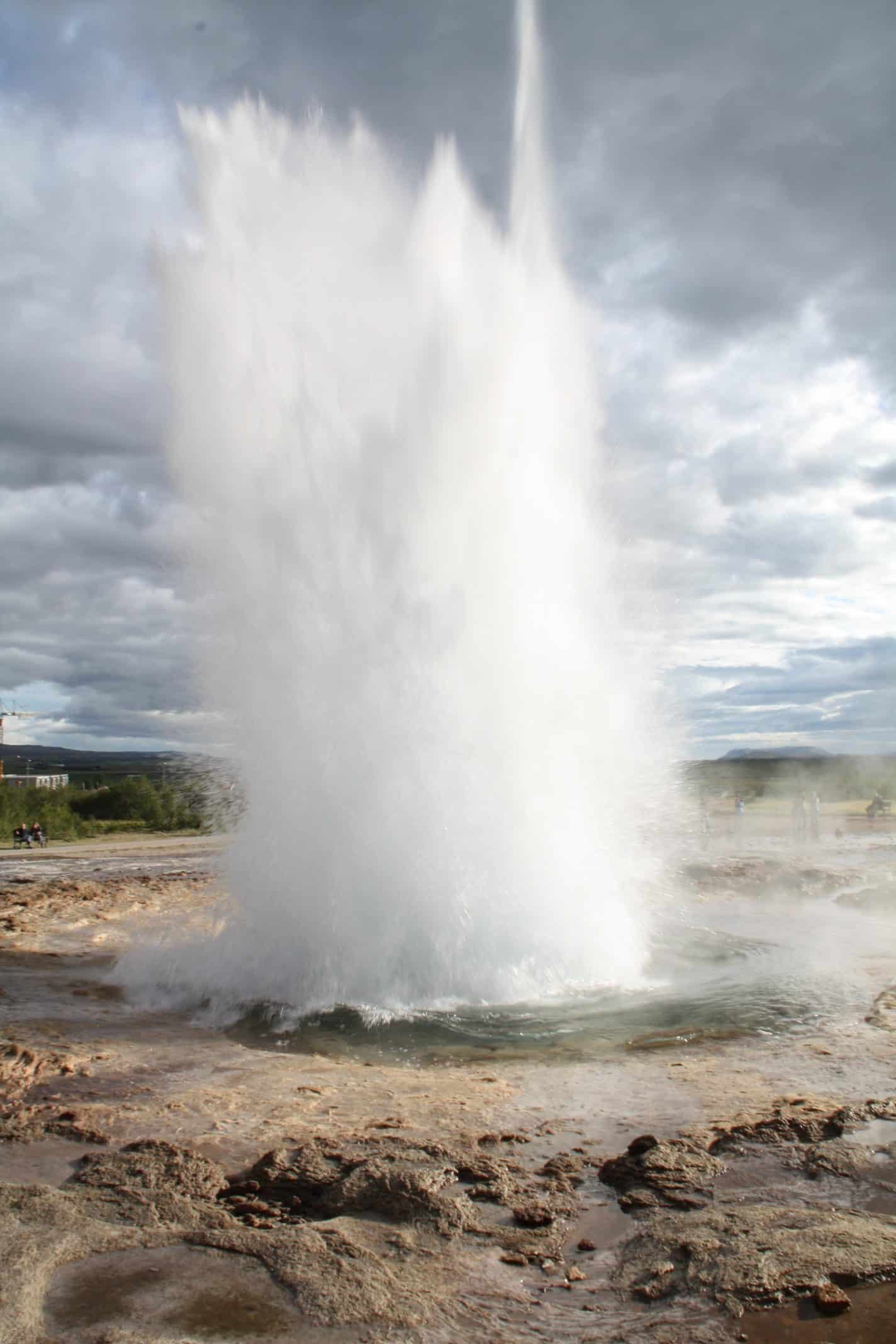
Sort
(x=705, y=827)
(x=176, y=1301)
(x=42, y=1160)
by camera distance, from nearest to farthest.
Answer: (x=176, y=1301) < (x=42, y=1160) < (x=705, y=827)

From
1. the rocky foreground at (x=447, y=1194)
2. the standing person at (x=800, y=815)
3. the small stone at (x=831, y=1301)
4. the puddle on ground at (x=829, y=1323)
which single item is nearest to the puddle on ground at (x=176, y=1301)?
the rocky foreground at (x=447, y=1194)

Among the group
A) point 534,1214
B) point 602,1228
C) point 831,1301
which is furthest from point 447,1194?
point 831,1301

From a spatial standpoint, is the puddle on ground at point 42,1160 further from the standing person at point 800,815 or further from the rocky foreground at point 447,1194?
the standing person at point 800,815

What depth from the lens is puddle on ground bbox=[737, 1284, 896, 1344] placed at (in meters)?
3.22

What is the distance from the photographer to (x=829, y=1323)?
3.30 meters

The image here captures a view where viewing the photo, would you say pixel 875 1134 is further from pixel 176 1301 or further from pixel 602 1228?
pixel 176 1301

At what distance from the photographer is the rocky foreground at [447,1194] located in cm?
340

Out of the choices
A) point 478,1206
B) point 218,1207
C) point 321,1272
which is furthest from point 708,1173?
point 218,1207

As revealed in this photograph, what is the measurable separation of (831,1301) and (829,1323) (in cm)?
9

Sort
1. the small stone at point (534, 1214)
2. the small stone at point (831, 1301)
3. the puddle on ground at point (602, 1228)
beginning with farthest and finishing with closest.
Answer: the small stone at point (534, 1214), the puddle on ground at point (602, 1228), the small stone at point (831, 1301)

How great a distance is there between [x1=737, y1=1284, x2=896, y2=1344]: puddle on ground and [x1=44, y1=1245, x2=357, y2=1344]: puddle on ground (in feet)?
4.35

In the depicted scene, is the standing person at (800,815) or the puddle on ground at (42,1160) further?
the standing person at (800,815)

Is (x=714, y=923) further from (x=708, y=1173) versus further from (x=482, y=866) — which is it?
(x=708, y=1173)

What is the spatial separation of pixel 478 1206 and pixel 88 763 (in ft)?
551
